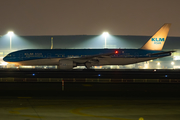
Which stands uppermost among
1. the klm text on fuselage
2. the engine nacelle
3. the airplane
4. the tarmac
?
the klm text on fuselage

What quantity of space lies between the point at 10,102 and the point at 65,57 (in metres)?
32.5

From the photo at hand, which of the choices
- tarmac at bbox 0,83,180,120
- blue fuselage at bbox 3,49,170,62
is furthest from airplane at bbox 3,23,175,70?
tarmac at bbox 0,83,180,120

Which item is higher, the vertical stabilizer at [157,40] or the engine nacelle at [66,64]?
the vertical stabilizer at [157,40]

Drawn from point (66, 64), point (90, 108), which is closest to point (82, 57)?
point (66, 64)

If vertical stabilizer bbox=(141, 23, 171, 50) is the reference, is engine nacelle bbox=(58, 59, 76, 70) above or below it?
below

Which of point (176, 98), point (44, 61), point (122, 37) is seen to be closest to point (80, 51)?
point (44, 61)

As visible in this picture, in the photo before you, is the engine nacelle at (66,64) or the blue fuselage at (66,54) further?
the blue fuselage at (66,54)

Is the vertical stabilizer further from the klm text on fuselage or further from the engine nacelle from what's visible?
the engine nacelle

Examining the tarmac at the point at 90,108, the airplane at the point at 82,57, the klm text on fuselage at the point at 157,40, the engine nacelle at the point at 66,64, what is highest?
the klm text on fuselage at the point at 157,40

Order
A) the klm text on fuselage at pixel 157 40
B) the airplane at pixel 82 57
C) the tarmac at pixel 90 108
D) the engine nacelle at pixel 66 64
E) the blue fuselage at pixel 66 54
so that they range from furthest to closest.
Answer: the klm text on fuselage at pixel 157 40
the blue fuselage at pixel 66 54
the airplane at pixel 82 57
the engine nacelle at pixel 66 64
the tarmac at pixel 90 108

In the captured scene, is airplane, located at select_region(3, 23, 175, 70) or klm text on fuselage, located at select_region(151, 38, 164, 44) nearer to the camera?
airplane, located at select_region(3, 23, 175, 70)

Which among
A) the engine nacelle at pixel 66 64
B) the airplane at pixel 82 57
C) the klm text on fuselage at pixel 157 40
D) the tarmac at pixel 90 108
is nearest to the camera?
the tarmac at pixel 90 108

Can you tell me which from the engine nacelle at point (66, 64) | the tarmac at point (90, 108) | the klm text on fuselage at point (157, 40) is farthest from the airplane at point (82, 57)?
the tarmac at point (90, 108)

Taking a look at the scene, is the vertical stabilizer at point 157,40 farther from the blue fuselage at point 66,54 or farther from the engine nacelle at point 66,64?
the engine nacelle at point 66,64
